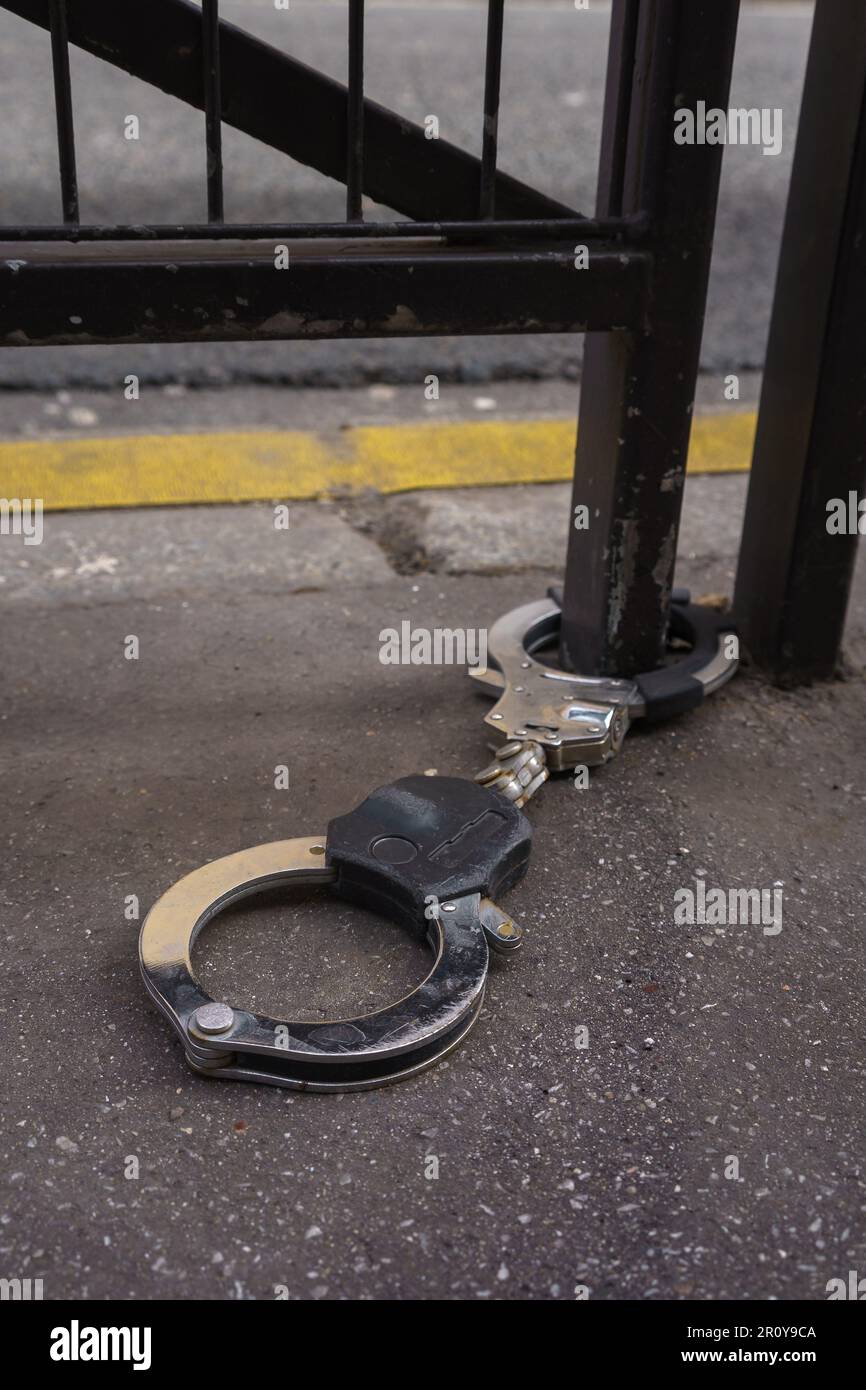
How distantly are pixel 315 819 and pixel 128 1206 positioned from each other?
640mm

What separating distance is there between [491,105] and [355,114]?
0.61 feet

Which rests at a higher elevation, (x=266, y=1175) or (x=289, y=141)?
(x=289, y=141)

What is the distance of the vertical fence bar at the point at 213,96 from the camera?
155cm

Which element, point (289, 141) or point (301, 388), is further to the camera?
point (301, 388)

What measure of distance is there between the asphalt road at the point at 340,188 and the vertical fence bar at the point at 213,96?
1.83 meters

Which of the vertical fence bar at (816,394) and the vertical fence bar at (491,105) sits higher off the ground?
the vertical fence bar at (491,105)

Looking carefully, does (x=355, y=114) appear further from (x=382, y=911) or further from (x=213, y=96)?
(x=382, y=911)

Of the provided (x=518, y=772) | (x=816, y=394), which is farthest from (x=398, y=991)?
(x=816, y=394)

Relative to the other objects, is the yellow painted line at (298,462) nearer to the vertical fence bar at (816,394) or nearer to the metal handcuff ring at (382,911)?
the vertical fence bar at (816,394)

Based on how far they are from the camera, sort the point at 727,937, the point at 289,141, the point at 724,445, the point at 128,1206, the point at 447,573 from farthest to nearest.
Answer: the point at 724,445, the point at 447,573, the point at 289,141, the point at 727,937, the point at 128,1206

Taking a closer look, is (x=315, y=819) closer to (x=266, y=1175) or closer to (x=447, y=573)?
(x=266, y=1175)

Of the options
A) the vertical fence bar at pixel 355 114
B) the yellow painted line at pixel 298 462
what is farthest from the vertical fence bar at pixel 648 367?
the yellow painted line at pixel 298 462

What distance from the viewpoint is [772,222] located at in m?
4.65

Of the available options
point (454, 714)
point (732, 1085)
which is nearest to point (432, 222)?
point (454, 714)
